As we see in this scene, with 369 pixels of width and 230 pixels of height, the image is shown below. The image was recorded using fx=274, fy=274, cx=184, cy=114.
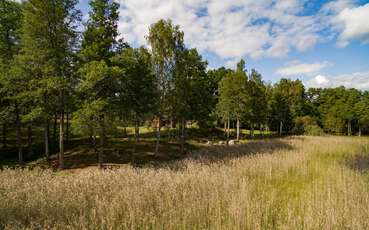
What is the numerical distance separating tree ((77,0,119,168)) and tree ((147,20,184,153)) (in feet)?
16.3

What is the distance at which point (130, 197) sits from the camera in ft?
21.5

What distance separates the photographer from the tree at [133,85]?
50.1ft

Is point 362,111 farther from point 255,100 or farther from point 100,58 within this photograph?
point 100,58

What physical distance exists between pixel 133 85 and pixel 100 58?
2.39 meters

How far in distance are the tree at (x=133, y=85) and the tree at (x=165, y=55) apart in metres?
3.16

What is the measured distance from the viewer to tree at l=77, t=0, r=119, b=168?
13.8m

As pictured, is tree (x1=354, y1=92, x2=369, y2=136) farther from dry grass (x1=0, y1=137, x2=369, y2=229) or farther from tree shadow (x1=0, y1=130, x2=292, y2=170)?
dry grass (x1=0, y1=137, x2=369, y2=229)

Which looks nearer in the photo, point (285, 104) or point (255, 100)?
point (255, 100)

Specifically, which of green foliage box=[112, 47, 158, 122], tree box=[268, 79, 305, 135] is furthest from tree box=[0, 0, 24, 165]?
tree box=[268, 79, 305, 135]

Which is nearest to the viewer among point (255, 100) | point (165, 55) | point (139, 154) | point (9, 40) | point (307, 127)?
point (9, 40)

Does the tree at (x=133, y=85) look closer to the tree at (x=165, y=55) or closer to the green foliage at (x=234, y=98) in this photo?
the tree at (x=165, y=55)

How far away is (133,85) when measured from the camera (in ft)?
53.6

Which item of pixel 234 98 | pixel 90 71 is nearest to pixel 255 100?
pixel 234 98

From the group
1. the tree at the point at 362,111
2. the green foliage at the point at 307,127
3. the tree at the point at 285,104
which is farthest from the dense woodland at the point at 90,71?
the tree at the point at 362,111
